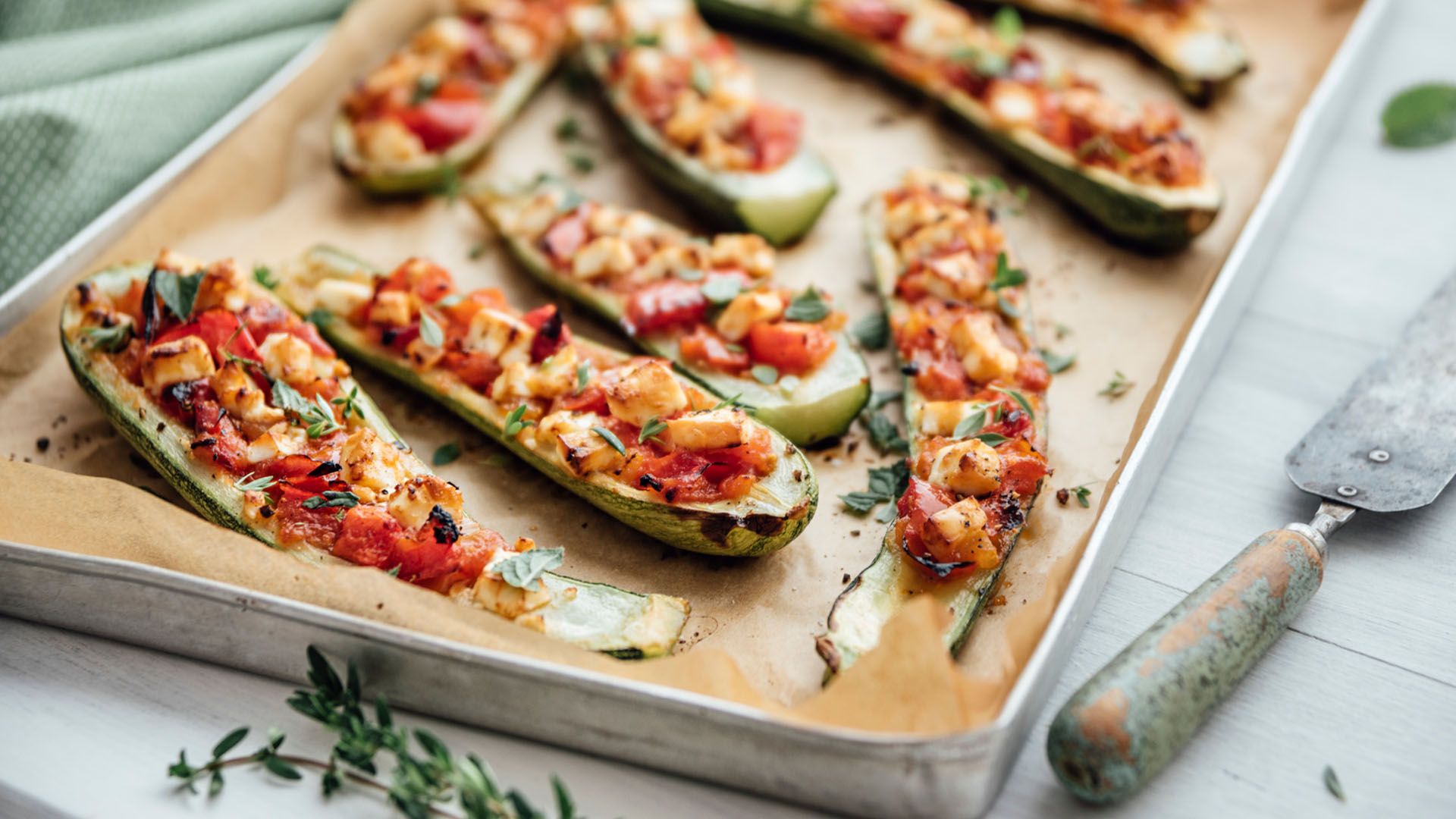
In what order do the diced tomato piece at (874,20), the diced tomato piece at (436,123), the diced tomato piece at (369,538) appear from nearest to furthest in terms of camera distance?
the diced tomato piece at (369,538), the diced tomato piece at (436,123), the diced tomato piece at (874,20)

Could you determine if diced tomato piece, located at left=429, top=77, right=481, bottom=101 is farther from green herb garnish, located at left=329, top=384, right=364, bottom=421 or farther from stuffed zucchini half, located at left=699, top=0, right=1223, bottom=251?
green herb garnish, located at left=329, top=384, right=364, bottom=421

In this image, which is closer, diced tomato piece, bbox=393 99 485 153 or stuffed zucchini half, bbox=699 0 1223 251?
stuffed zucchini half, bbox=699 0 1223 251

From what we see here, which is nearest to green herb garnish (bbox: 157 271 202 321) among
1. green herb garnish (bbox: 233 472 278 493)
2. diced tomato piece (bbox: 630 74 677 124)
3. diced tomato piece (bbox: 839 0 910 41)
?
green herb garnish (bbox: 233 472 278 493)

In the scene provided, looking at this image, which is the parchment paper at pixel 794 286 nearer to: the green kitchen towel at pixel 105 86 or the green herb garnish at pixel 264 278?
the green kitchen towel at pixel 105 86

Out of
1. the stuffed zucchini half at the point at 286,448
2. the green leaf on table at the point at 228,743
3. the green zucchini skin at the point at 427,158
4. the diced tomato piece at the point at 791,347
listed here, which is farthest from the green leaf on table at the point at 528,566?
the green zucchini skin at the point at 427,158

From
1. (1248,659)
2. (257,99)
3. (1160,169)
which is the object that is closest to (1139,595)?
(1248,659)

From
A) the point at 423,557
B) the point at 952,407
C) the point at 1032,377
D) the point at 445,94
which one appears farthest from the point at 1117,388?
the point at 445,94
